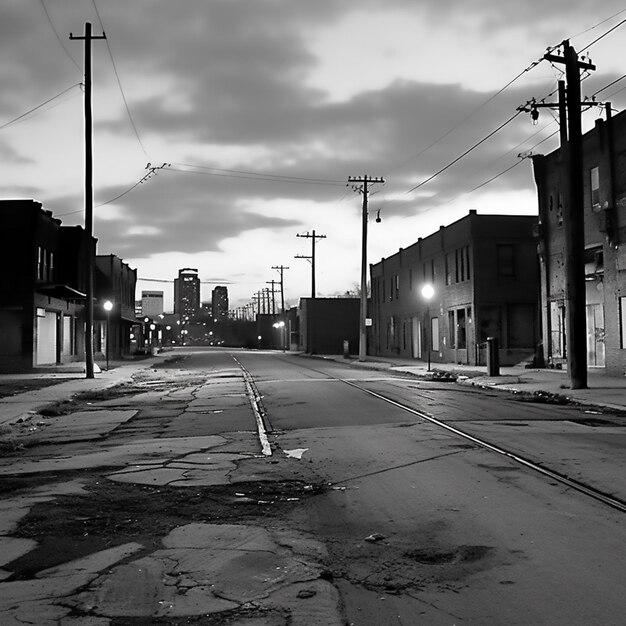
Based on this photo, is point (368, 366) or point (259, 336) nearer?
point (368, 366)

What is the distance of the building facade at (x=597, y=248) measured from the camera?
26.8 meters

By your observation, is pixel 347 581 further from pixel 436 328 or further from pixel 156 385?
pixel 436 328

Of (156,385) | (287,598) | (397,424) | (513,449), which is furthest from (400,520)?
(156,385)

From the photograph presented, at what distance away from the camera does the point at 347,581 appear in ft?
17.3

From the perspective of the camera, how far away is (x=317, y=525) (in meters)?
6.81

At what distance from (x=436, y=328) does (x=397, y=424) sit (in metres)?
31.4

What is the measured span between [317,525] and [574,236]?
17.7 metres

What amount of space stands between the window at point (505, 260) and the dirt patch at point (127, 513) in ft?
101

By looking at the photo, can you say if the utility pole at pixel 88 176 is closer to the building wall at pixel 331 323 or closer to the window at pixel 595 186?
the window at pixel 595 186

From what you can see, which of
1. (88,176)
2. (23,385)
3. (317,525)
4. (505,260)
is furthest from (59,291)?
(317,525)

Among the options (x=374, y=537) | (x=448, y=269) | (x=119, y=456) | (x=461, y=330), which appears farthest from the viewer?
(x=448, y=269)

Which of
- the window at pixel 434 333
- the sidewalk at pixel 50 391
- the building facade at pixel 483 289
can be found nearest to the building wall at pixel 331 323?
the window at pixel 434 333

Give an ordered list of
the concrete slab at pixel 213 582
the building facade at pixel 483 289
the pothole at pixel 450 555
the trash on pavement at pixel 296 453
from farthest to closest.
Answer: the building facade at pixel 483 289
the trash on pavement at pixel 296 453
the pothole at pixel 450 555
the concrete slab at pixel 213 582

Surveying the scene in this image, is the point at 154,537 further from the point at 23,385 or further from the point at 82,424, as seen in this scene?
the point at 23,385
